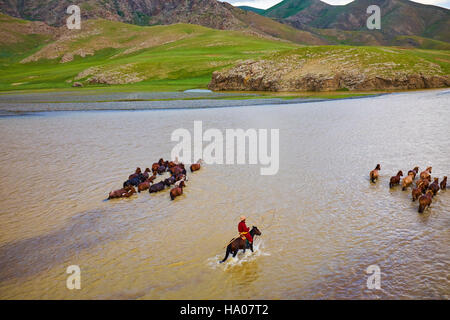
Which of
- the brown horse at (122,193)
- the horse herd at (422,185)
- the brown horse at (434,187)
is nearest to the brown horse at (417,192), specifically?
the horse herd at (422,185)

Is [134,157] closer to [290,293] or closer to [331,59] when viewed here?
[290,293]

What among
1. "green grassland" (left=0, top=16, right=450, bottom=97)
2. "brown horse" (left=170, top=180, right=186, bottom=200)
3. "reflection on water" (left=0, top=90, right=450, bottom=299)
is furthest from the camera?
"green grassland" (left=0, top=16, right=450, bottom=97)

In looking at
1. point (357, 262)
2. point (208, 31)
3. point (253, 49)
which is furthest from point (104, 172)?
point (208, 31)

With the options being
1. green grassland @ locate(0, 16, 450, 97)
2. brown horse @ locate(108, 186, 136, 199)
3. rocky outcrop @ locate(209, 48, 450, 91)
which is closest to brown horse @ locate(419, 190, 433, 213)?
brown horse @ locate(108, 186, 136, 199)

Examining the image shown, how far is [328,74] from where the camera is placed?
59.9 metres

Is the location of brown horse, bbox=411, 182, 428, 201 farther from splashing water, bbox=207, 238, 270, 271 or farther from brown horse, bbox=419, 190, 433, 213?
splashing water, bbox=207, 238, 270, 271

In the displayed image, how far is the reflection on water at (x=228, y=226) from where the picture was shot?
26.9 ft

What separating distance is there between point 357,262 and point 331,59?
6235cm

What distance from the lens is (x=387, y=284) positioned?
7895 mm

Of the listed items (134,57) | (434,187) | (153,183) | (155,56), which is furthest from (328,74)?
(134,57)

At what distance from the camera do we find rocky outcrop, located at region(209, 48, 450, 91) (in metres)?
58.1

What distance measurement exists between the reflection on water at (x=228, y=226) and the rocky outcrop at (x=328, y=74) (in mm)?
38719

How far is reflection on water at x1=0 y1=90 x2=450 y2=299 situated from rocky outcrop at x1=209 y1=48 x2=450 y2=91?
38719 mm

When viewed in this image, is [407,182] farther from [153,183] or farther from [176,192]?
[153,183]
